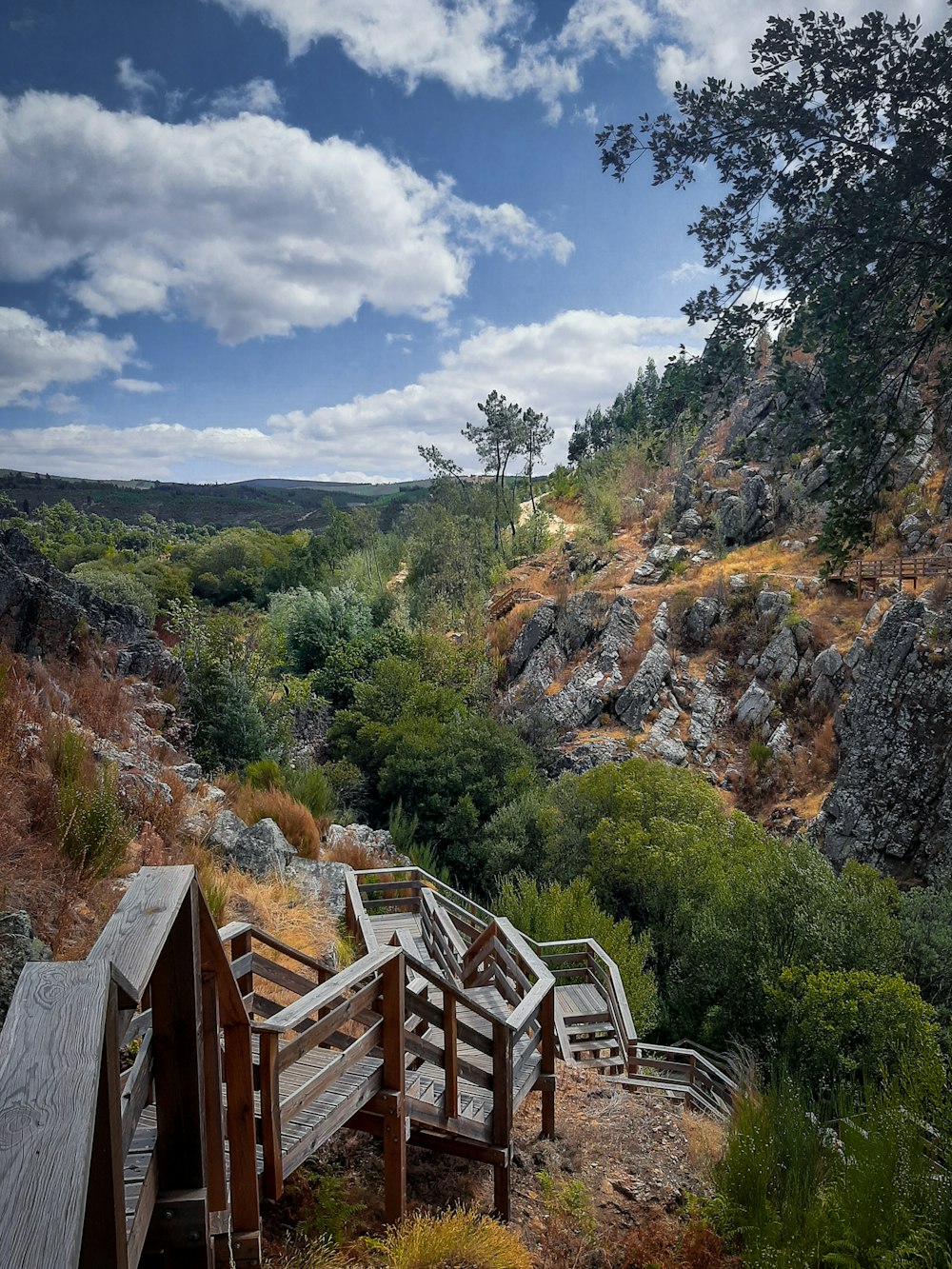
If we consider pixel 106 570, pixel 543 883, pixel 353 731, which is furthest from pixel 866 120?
pixel 106 570

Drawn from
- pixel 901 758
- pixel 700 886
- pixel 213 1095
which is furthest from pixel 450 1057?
pixel 901 758

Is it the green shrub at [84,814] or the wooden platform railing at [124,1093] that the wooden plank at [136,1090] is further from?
the green shrub at [84,814]

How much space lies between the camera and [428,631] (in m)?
27.4

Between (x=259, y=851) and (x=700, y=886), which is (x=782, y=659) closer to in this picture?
(x=700, y=886)

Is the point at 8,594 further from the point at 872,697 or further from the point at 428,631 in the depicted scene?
the point at 428,631

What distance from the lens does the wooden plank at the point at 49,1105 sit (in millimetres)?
781

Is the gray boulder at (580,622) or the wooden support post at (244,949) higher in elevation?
the wooden support post at (244,949)

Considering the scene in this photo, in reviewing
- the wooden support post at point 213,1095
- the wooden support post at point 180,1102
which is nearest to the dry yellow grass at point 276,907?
the wooden support post at point 213,1095

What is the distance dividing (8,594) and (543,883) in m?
11.2

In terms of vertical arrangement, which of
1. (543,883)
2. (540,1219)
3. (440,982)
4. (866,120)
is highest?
(866,120)

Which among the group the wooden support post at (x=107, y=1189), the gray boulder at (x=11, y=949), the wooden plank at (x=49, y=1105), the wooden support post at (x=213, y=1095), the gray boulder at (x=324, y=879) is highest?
the wooden plank at (x=49, y=1105)

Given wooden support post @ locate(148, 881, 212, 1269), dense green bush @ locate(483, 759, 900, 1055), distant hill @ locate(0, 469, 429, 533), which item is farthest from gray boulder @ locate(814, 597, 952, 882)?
distant hill @ locate(0, 469, 429, 533)

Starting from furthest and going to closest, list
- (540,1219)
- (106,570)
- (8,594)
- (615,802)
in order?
(106,570)
(615,802)
(8,594)
(540,1219)

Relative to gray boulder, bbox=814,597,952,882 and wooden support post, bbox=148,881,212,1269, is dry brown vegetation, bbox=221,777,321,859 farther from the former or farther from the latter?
gray boulder, bbox=814,597,952,882
